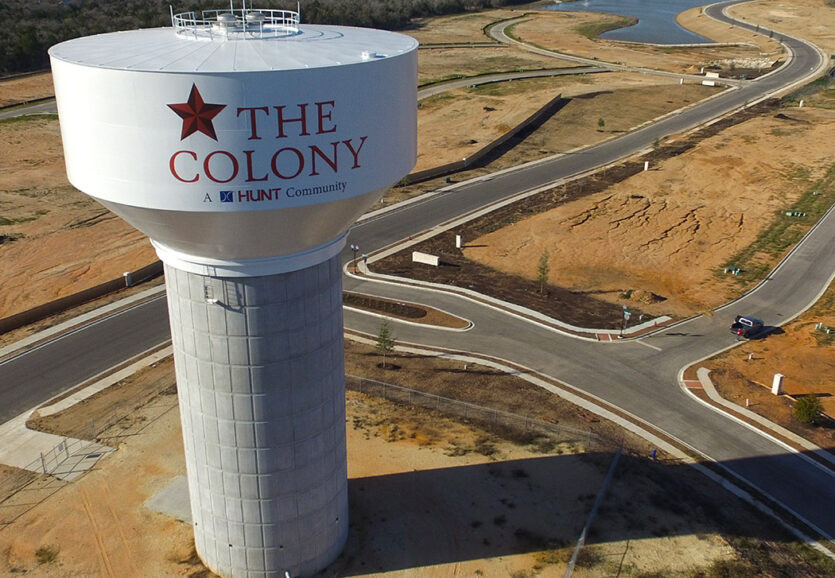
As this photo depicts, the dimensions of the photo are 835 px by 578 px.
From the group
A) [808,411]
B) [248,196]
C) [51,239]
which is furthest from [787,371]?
[51,239]

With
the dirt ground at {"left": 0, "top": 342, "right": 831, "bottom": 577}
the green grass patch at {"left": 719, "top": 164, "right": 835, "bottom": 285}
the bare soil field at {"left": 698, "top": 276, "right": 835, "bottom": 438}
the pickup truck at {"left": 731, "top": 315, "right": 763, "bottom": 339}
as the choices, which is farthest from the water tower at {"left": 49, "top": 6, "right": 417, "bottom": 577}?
the green grass patch at {"left": 719, "top": 164, "right": 835, "bottom": 285}

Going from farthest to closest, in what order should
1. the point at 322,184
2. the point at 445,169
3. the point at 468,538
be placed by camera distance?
1. the point at 445,169
2. the point at 468,538
3. the point at 322,184

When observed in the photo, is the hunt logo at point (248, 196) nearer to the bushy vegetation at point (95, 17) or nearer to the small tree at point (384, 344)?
the small tree at point (384, 344)

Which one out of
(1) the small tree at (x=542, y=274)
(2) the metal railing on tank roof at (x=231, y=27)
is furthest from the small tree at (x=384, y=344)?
(2) the metal railing on tank roof at (x=231, y=27)

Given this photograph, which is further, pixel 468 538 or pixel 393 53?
pixel 468 538

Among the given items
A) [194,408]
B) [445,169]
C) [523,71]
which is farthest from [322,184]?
[523,71]

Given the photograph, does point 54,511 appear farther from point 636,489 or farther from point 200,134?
point 636,489

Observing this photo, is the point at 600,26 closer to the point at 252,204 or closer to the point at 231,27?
the point at 231,27
